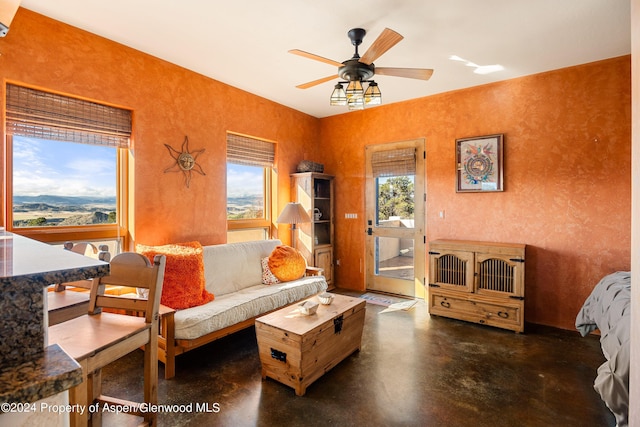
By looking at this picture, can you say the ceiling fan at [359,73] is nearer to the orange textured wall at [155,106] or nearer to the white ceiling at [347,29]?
the white ceiling at [347,29]

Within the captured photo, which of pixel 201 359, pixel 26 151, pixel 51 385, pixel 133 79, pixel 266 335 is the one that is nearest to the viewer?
pixel 51 385

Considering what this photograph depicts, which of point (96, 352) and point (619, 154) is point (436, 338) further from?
point (96, 352)

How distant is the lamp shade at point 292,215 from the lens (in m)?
4.10

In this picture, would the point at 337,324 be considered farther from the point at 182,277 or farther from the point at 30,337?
the point at 30,337

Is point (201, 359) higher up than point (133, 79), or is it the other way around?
point (133, 79)

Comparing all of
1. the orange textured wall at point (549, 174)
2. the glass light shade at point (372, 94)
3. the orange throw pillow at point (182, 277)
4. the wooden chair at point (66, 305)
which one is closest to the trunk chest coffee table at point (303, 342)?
the orange throw pillow at point (182, 277)

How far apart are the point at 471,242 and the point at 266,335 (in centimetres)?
268

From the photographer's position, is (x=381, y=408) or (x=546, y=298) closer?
(x=381, y=408)

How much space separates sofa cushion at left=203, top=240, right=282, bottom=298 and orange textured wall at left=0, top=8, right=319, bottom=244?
1.09 feet

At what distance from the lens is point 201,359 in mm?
2785

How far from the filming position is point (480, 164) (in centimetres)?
396

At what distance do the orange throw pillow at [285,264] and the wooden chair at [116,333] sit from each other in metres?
2.13

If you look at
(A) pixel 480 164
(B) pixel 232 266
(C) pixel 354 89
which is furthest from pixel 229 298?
(A) pixel 480 164

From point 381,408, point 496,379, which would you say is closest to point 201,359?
point 381,408
